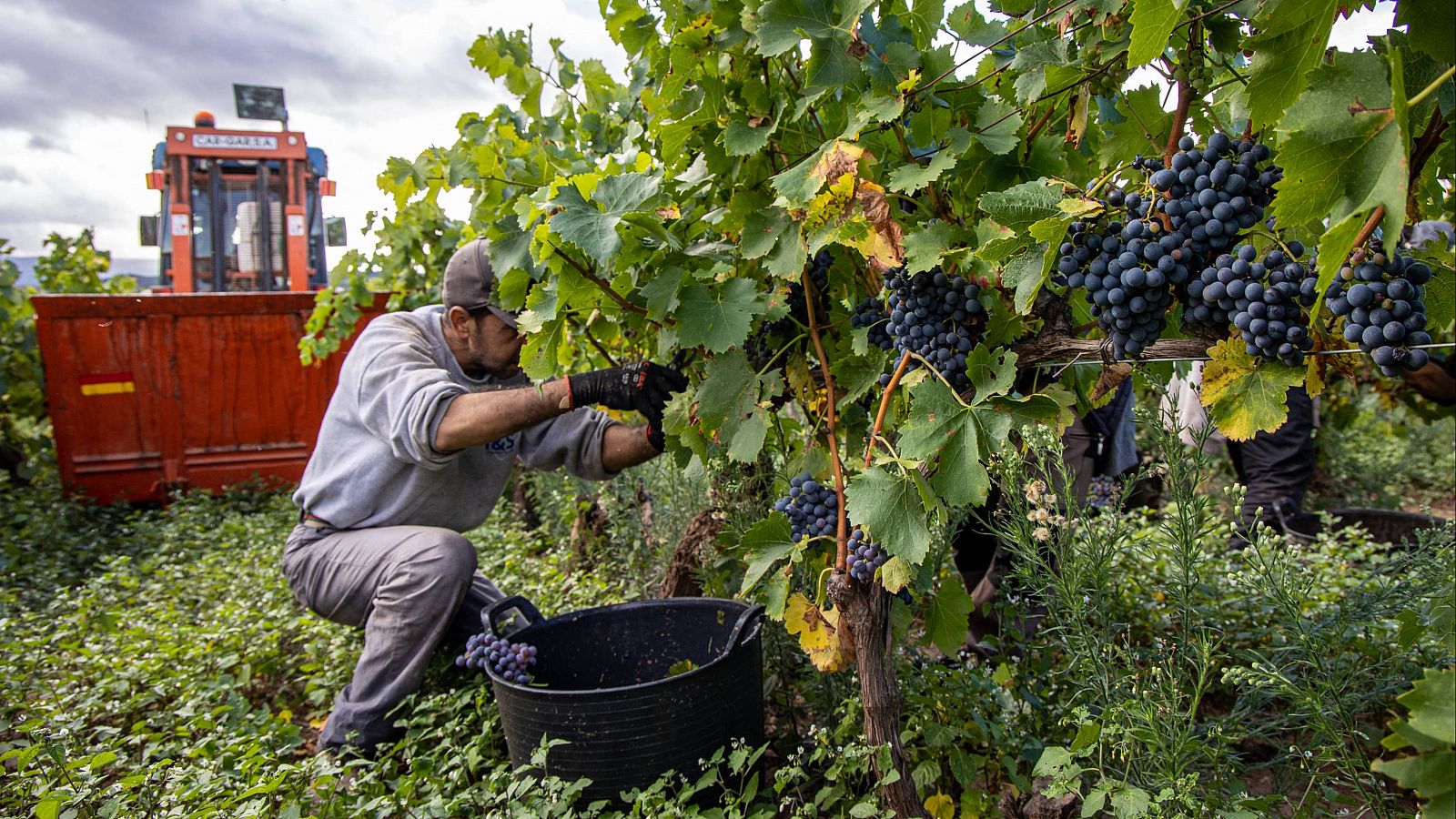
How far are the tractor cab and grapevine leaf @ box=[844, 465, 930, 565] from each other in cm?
950

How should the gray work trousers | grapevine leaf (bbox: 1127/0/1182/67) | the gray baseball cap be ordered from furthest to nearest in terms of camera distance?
the gray baseball cap < the gray work trousers < grapevine leaf (bbox: 1127/0/1182/67)

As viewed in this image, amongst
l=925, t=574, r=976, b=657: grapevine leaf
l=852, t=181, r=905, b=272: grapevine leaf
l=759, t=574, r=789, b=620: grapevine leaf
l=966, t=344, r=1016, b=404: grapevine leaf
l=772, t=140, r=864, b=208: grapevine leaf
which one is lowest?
l=925, t=574, r=976, b=657: grapevine leaf

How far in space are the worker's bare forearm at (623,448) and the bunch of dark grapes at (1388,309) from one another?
2.17 metres

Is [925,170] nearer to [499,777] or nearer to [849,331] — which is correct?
[849,331]

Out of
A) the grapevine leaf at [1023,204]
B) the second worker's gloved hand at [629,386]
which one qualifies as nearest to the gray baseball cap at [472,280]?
the second worker's gloved hand at [629,386]

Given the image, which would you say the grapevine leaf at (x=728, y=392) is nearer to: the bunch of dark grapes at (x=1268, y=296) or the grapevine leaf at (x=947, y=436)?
the grapevine leaf at (x=947, y=436)

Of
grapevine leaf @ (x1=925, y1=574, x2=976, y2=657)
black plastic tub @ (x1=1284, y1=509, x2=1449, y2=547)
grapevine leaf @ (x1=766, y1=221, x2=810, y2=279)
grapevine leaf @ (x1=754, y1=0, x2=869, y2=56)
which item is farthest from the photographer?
black plastic tub @ (x1=1284, y1=509, x2=1449, y2=547)

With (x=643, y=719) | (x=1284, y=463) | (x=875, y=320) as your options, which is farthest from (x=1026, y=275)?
(x=1284, y=463)

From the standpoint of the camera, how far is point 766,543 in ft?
5.80

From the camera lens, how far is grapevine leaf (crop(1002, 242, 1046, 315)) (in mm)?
1284

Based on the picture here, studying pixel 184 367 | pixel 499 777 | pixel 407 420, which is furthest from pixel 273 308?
pixel 499 777

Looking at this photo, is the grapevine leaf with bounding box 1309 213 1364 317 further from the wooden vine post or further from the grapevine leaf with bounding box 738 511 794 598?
the grapevine leaf with bounding box 738 511 794 598

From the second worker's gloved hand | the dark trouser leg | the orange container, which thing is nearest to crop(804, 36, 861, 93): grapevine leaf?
the second worker's gloved hand

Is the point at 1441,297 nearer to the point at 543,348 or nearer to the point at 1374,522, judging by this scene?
the point at 543,348
